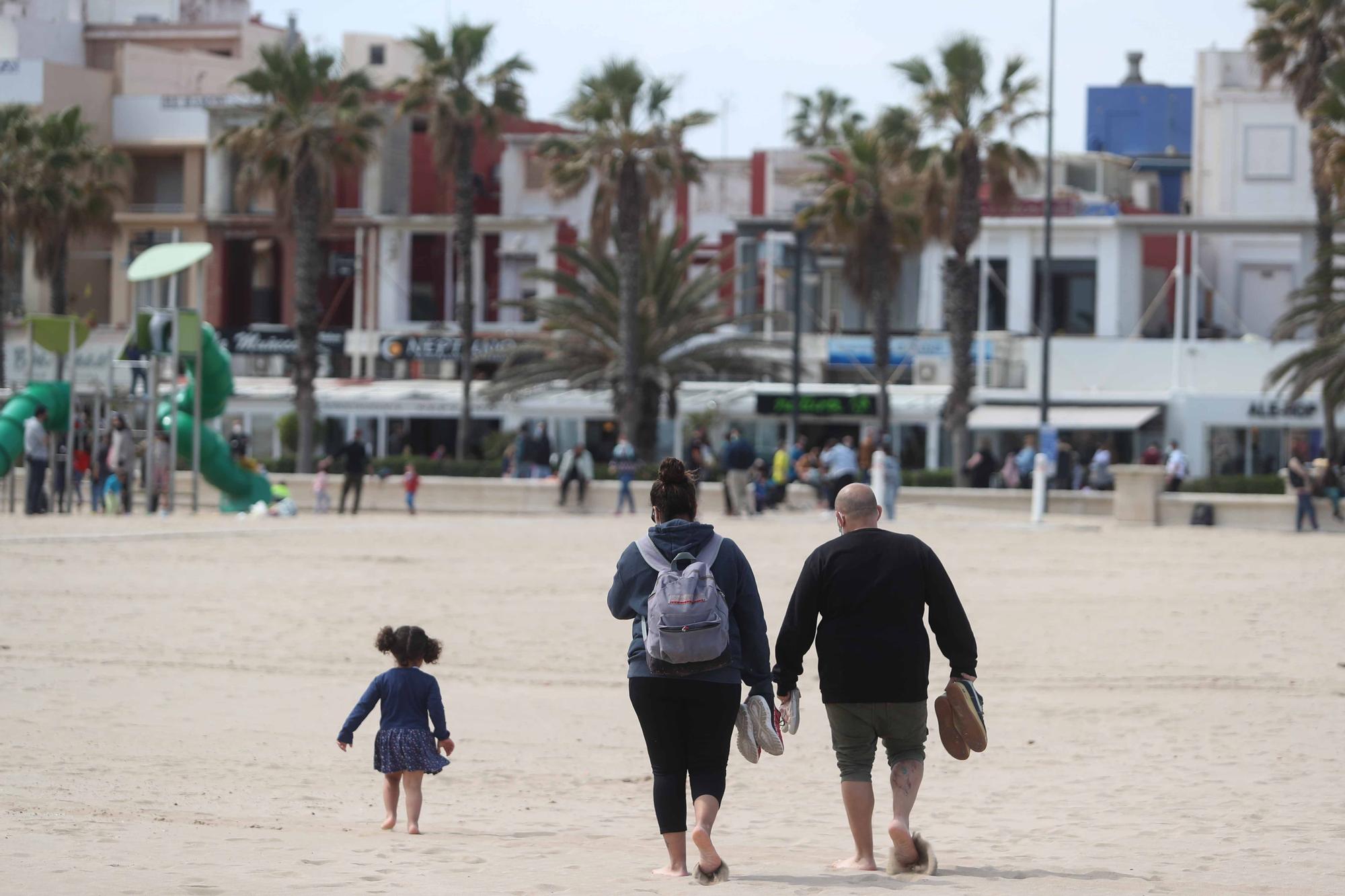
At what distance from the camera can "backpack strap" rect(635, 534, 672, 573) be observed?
630 cm

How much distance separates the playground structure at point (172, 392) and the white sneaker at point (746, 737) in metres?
24.0

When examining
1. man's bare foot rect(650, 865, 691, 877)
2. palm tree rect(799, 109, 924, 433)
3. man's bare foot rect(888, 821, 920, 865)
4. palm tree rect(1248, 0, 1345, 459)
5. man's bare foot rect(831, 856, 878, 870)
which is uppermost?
palm tree rect(1248, 0, 1345, 459)

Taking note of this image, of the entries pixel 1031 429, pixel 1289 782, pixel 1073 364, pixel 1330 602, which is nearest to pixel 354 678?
pixel 1289 782

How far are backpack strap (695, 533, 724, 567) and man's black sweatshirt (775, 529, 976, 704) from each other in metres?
0.35

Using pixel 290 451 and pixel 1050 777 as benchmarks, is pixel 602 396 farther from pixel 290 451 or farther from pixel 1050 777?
pixel 1050 777

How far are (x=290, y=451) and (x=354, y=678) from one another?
36.9 meters

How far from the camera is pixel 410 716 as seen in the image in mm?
7828

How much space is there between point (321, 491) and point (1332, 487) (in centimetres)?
1674

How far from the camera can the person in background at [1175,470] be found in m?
36.2

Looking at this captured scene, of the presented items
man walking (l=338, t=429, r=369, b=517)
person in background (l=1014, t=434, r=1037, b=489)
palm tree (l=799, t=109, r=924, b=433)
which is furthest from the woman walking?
palm tree (l=799, t=109, r=924, b=433)

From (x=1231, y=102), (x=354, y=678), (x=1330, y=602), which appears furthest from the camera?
(x=1231, y=102)

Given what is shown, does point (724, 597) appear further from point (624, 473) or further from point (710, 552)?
point (624, 473)

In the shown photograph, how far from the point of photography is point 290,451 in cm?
4875

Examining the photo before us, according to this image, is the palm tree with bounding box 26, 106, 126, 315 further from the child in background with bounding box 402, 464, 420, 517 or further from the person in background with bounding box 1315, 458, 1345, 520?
the person in background with bounding box 1315, 458, 1345, 520
